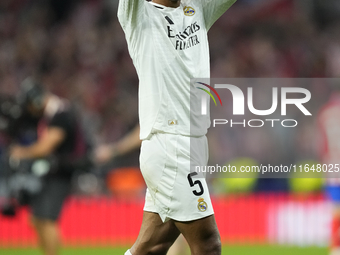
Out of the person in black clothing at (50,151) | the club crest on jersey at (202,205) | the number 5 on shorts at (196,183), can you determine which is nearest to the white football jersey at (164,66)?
the number 5 on shorts at (196,183)

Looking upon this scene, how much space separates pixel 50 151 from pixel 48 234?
0.92 m

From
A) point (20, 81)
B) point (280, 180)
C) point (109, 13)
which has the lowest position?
point (280, 180)

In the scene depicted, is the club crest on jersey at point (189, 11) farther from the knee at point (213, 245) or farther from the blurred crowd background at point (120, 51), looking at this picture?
the blurred crowd background at point (120, 51)

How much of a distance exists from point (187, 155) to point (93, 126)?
341 inches

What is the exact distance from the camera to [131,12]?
3262mm

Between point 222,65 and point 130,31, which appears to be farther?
point 222,65

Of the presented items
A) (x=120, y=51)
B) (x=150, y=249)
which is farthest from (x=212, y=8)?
(x=120, y=51)

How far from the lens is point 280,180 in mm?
10633

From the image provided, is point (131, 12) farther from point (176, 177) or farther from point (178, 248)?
point (178, 248)

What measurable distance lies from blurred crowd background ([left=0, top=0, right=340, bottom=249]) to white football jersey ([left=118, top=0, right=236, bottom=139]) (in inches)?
311

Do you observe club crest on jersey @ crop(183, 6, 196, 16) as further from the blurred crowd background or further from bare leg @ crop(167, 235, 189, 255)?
the blurred crowd background

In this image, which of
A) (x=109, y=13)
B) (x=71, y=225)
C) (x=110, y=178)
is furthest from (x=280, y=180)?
(x=109, y=13)

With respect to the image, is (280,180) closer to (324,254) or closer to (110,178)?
(324,254)

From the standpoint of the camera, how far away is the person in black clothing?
6055 mm
